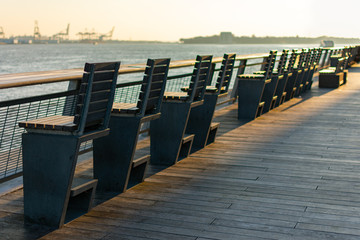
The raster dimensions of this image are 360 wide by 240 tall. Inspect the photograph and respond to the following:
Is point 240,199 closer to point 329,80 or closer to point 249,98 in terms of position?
point 249,98

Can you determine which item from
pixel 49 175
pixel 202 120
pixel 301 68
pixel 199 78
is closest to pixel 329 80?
pixel 301 68

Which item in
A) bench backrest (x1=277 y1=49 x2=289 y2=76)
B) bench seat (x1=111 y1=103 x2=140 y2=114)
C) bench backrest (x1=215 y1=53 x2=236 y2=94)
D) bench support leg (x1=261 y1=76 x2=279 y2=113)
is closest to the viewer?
bench seat (x1=111 y1=103 x2=140 y2=114)

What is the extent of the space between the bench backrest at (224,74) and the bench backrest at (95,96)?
275cm

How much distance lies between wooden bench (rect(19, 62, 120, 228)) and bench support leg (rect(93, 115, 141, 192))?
560mm

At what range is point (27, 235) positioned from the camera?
11.2 feet

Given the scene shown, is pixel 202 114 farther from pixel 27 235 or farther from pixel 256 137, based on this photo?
pixel 27 235

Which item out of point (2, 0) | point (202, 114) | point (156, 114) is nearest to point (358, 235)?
point (156, 114)

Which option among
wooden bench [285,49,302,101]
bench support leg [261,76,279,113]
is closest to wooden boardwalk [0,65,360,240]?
bench support leg [261,76,279,113]

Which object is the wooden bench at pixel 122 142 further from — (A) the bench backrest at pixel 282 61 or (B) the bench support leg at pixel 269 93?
(A) the bench backrest at pixel 282 61

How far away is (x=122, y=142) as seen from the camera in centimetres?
427

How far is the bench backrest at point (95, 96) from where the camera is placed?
11.1ft

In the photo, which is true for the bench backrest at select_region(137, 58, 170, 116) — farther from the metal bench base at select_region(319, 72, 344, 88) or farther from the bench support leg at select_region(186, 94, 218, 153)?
the metal bench base at select_region(319, 72, 344, 88)

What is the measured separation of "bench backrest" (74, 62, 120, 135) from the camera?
337 centimetres

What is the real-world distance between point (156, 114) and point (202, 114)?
165cm
